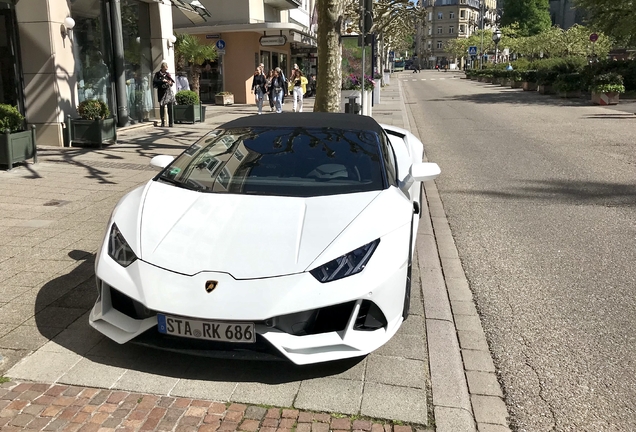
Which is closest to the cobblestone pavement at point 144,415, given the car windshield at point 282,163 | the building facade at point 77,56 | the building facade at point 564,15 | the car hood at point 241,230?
the car hood at point 241,230

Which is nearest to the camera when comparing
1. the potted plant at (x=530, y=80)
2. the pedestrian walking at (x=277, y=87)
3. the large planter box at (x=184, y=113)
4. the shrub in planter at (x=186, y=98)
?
the large planter box at (x=184, y=113)

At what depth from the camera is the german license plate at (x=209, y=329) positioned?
126 inches

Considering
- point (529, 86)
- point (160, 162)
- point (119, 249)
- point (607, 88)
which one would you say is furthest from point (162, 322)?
point (529, 86)

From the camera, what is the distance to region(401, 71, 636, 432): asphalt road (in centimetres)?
338

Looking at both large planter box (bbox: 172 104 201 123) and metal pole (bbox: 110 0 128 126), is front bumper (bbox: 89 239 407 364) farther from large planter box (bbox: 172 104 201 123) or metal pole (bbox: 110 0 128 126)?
large planter box (bbox: 172 104 201 123)

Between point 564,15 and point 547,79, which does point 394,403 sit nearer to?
point 547,79

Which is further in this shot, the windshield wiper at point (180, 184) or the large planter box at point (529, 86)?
the large planter box at point (529, 86)

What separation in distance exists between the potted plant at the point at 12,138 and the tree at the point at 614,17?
25371 mm

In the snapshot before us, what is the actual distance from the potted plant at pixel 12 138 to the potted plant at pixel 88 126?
95.1 inches

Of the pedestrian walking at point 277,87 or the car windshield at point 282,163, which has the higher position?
the pedestrian walking at point 277,87

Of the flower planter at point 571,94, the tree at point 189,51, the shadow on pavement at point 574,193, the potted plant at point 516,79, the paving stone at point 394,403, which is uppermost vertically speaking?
the tree at point 189,51

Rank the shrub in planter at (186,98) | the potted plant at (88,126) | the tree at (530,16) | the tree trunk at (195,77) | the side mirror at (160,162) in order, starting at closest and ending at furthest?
the side mirror at (160,162)
the potted plant at (88,126)
the shrub in planter at (186,98)
the tree trunk at (195,77)
the tree at (530,16)

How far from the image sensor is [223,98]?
93.5 ft

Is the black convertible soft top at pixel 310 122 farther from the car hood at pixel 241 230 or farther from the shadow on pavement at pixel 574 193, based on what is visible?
the shadow on pavement at pixel 574 193
